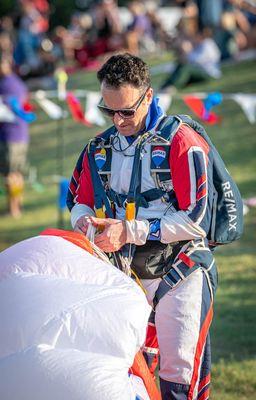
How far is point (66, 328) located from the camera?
350 cm

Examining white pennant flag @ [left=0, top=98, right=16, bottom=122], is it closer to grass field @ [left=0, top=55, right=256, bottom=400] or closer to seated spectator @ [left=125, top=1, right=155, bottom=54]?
grass field @ [left=0, top=55, right=256, bottom=400]

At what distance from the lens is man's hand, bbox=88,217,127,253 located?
13.2 ft

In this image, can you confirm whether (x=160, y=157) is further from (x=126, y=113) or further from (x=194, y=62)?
(x=194, y=62)

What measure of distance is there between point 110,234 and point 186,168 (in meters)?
0.50

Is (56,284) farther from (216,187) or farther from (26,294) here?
(216,187)

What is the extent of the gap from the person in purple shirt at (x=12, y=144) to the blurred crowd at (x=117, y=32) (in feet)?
17.2

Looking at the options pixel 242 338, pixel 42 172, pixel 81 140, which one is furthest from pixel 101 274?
pixel 81 140

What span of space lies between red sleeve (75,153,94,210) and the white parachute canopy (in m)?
0.67

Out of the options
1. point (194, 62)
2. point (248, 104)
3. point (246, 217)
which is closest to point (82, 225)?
point (248, 104)

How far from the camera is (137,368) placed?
12.5 ft

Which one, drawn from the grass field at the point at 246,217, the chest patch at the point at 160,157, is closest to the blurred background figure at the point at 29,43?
the grass field at the point at 246,217

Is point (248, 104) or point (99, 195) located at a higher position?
point (248, 104)

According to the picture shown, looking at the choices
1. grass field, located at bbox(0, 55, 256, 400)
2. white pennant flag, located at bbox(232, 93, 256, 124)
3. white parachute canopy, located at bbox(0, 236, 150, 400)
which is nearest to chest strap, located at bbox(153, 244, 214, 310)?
white parachute canopy, located at bbox(0, 236, 150, 400)

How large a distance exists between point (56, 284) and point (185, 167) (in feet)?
2.91
